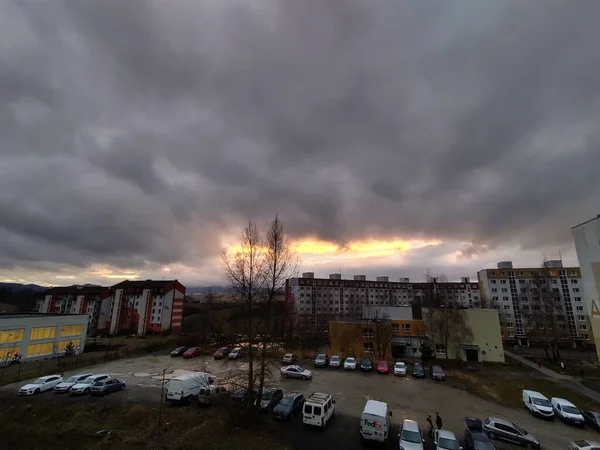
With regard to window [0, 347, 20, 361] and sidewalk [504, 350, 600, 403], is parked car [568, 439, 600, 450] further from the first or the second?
window [0, 347, 20, 361]

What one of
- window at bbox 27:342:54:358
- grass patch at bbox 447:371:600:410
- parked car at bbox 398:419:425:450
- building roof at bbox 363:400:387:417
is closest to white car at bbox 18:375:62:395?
window at bbox 27:342:54:358

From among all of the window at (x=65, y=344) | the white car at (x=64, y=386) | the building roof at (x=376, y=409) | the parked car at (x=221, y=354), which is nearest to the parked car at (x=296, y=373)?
the parked car at (x=221, y=354)

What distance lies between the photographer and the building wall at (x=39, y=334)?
43969 mm

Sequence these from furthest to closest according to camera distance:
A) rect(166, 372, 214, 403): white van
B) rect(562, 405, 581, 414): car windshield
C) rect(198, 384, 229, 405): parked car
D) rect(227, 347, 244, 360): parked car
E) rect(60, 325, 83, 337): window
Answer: rect(60, 325, 83, 337): window → rect(227, 347, 244, 360): parked car → rect(166, 372, 214, 403): white van → rect(198, 384, 229, 405): parked car → rect(562, 405, 581, 414): car windshield

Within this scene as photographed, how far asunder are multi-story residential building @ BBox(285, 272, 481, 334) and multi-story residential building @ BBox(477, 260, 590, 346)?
12.1 meters

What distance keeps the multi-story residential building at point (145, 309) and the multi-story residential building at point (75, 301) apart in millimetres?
3511

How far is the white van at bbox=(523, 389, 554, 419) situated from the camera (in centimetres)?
2509

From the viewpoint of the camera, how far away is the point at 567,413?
24375 millimetres

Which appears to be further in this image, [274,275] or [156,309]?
[156,309]

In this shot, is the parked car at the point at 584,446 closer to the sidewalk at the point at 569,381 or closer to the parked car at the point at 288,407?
the parked car at the point at 288,407

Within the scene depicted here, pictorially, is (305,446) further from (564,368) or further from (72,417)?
(564,368)

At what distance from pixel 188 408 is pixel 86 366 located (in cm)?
2523

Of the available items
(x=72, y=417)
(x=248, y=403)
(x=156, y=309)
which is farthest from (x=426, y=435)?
(x=156, y=309)

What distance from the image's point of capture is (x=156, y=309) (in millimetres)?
78750
